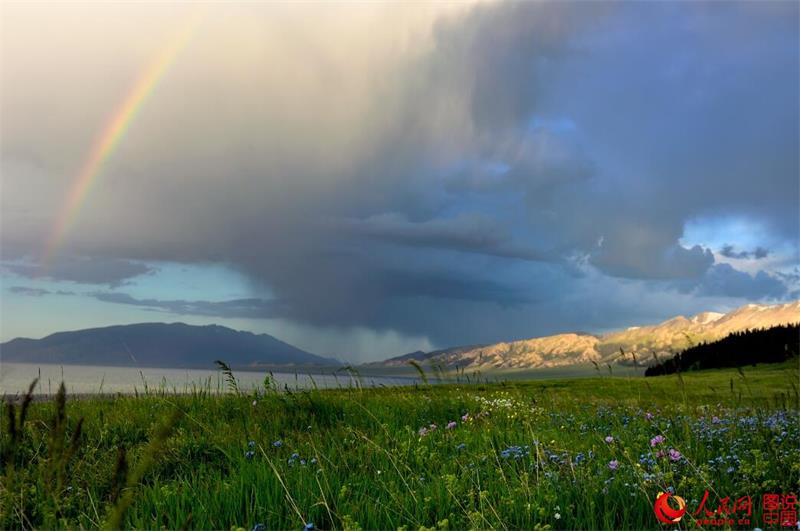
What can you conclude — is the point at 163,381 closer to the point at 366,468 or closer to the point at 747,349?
the point at 366,468

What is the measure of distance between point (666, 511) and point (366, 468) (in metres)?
3.19

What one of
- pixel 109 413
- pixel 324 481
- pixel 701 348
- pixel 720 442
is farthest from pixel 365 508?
pixel 701 348

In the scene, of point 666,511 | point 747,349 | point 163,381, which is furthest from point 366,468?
point 747,349

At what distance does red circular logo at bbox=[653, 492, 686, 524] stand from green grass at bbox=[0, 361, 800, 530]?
101 millimetres

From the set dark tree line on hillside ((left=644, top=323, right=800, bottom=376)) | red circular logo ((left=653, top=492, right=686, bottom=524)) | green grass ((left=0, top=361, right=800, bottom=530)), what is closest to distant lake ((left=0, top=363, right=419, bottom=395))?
green grass ((left=0, top=361, right=800, bottom=530))

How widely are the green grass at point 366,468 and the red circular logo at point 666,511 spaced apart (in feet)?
0.33

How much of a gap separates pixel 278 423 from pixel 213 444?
1659 mm

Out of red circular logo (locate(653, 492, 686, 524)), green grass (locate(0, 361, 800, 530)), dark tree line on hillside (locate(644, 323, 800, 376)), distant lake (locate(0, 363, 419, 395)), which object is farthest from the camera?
dark tree line on hillside (locate(644, 323, 800, 376))

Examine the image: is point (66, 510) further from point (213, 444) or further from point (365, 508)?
point (365, 508)

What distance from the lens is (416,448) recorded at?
7250 millimetres

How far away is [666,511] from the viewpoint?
16.1ft

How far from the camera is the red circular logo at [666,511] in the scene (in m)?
4.73

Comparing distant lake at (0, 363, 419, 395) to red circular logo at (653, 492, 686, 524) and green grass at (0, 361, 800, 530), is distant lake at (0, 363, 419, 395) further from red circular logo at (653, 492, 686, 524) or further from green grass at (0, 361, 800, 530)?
red circular logo at (653, 492, 686, 524)

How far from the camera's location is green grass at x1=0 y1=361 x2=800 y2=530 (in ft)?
16.3
